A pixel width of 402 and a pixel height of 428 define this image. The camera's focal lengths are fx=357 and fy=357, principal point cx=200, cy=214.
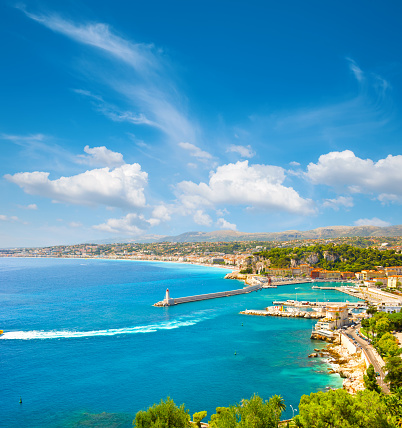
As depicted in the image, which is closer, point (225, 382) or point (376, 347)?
point (225, 382)

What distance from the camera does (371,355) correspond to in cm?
2959

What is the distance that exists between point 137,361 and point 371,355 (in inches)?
777

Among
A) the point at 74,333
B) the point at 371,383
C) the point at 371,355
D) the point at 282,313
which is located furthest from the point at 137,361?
the point at 282,313

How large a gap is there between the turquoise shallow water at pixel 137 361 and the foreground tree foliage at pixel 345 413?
5.95 meters

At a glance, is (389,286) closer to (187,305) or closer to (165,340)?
(187,305)

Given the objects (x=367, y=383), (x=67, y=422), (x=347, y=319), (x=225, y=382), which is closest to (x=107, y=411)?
(x=67, y=422)

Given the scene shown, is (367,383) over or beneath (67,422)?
over

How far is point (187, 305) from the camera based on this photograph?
58.7 meters

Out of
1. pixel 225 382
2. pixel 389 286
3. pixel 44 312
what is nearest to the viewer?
pixel 225 382

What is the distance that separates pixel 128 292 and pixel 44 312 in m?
22.7

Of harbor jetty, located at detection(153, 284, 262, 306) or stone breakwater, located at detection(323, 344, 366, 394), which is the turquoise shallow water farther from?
harbor jetty, located at detection(153, 284, 262, 306)

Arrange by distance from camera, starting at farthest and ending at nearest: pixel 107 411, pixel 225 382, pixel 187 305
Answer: pixel 187 305
pixel 225 382
pixel 107 411

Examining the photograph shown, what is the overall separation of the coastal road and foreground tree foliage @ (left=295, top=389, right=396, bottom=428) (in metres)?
7.21

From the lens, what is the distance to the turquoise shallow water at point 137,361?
76.9ft
